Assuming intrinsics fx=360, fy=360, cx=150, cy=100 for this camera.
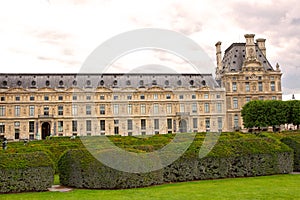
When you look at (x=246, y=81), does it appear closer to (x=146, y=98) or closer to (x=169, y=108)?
(x=169, y=108)

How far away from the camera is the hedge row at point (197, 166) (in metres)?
11.8

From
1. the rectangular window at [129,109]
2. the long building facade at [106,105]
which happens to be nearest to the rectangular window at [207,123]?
the long building facade at [106,105]

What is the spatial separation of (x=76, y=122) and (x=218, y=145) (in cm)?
4747

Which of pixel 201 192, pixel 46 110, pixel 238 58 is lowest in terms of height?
pixel 201 192

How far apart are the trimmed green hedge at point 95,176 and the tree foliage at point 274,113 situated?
4164 centimetres

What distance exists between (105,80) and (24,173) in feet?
163

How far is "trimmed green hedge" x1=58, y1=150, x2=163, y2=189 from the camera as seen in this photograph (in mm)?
11766

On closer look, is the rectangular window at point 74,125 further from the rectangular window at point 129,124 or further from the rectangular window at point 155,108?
the rectangular window at point 155,108

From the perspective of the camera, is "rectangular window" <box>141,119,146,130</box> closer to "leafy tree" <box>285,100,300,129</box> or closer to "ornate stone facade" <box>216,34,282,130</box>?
"ornate stone facade" <box>216,34,282,130</box>

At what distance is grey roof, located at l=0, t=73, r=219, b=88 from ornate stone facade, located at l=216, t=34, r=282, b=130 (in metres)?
2.95

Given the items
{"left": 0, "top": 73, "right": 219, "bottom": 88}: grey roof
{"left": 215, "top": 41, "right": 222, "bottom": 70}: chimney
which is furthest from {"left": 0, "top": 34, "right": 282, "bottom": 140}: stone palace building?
{"left": 215, "top": 41, "right": 222, "bottom": 70}: chimney

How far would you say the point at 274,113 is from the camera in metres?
50.5

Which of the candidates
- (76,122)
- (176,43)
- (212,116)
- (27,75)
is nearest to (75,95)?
(76,122)

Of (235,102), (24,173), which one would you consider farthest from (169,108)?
(24,173)
